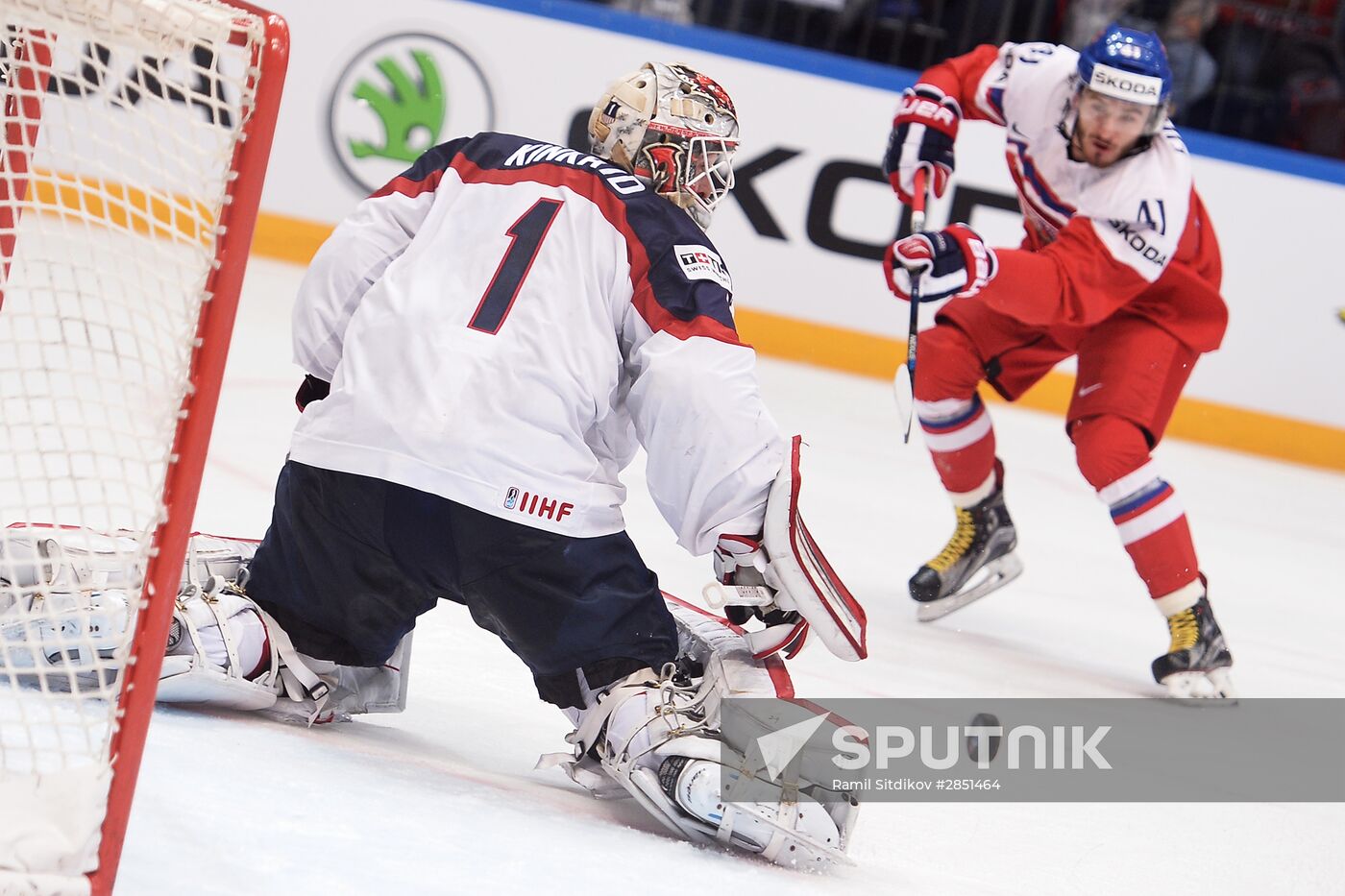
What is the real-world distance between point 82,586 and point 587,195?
708 mm

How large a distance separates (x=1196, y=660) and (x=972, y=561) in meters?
0.53

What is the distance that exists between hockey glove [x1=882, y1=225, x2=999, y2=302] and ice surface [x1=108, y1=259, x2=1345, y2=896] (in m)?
0.66

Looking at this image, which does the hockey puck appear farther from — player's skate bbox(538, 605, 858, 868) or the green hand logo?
the green hand logo

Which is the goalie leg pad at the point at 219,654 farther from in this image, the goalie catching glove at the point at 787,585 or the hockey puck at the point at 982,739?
the hockey puck at the point at 982,739

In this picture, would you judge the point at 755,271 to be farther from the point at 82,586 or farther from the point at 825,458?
the point at 82,586

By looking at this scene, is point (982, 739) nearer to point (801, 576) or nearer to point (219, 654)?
point (801, 576)

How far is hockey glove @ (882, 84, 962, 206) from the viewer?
3301 millimetres

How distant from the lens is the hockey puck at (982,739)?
232 cm

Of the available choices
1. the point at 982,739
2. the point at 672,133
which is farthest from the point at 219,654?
the point at 982,739

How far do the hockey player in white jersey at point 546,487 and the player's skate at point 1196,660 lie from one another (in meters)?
1.36

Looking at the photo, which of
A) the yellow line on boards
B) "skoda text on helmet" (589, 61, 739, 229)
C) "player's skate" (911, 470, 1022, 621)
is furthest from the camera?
the yellow line on boards

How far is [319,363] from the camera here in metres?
1.88

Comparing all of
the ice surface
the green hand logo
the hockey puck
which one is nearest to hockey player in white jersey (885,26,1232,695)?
the ice surface

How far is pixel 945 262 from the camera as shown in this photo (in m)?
2.88
